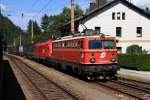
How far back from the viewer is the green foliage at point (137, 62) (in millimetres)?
32912

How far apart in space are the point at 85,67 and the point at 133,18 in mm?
36394

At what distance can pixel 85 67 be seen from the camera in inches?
933

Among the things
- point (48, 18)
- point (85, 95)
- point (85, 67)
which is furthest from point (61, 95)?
point (48, 18)

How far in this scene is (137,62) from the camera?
33.7 meters

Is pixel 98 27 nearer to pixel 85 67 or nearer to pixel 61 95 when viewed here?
pixel 85 67

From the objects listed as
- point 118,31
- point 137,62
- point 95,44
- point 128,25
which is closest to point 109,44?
point 95,44

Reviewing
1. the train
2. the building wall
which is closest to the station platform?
the train

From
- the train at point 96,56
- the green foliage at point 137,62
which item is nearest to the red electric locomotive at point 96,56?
the train at point 96,56

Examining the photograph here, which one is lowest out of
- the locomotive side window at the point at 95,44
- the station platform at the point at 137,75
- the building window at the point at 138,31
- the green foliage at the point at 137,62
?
the station platform at the point at 137,75

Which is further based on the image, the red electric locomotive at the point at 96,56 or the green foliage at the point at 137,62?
the green foliage at the point at 137,62

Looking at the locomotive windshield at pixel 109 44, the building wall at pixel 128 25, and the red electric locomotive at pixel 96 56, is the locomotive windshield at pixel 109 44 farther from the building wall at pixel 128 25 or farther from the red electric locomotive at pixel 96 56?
the building wall at pixel 128 25

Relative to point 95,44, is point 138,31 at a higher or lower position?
higher

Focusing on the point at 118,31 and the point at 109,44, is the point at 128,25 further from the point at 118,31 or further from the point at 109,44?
the point at 109,44

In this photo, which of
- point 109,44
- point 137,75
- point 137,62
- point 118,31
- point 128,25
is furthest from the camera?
point 118,31
